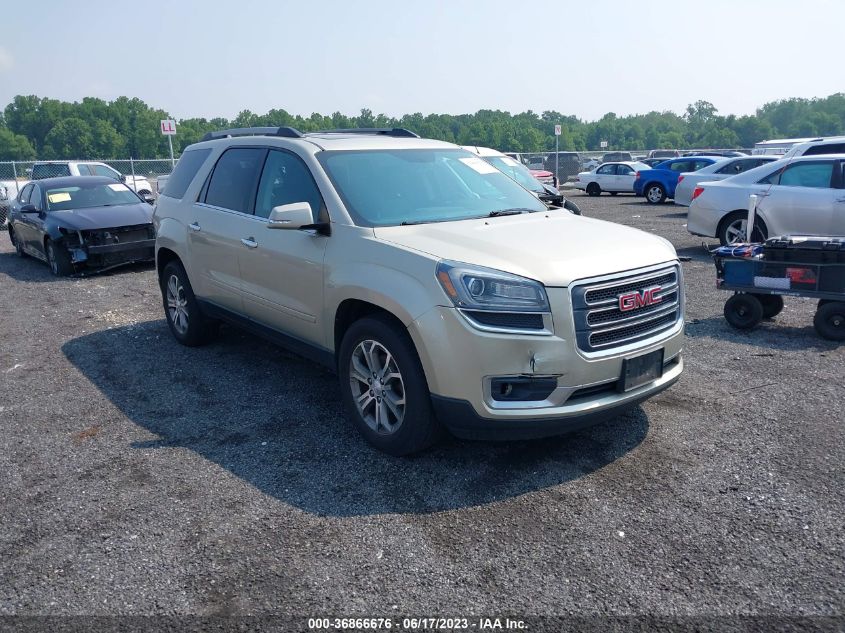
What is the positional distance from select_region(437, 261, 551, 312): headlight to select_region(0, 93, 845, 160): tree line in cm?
6878

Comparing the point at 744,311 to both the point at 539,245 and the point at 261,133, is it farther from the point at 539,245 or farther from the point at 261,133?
the point at 261,133

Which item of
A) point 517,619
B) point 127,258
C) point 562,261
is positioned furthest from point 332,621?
point 127,258

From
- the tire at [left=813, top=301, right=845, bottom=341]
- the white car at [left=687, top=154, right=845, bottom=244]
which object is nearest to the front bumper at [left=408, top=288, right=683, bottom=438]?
the tire at [left=813, top=301, right=845, bottom=341]

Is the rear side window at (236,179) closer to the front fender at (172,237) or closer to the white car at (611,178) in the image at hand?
the front fender at (172,237)

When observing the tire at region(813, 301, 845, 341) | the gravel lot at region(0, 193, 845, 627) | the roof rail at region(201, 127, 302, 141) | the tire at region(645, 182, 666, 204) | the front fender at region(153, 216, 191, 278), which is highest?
the roof rail at region(201, 127, 302, 141)

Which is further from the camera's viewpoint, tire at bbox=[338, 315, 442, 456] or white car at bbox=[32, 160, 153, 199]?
white car at bbox=[32, 160, 153, 199]

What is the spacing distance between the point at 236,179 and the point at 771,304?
5.60 metres

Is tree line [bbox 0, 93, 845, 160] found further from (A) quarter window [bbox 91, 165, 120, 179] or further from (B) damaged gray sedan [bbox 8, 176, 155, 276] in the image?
(B) damaged gray sedan [bbox 8, 176, 155, 276]

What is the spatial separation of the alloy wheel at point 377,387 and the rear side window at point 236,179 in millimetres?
1875

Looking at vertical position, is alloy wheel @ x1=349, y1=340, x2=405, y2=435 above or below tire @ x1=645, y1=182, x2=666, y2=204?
below

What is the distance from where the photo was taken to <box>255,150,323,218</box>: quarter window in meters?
5.04

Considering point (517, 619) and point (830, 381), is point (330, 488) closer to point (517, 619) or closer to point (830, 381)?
point (517, 619)

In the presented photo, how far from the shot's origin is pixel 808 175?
10.0 metres

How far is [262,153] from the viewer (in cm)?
573
